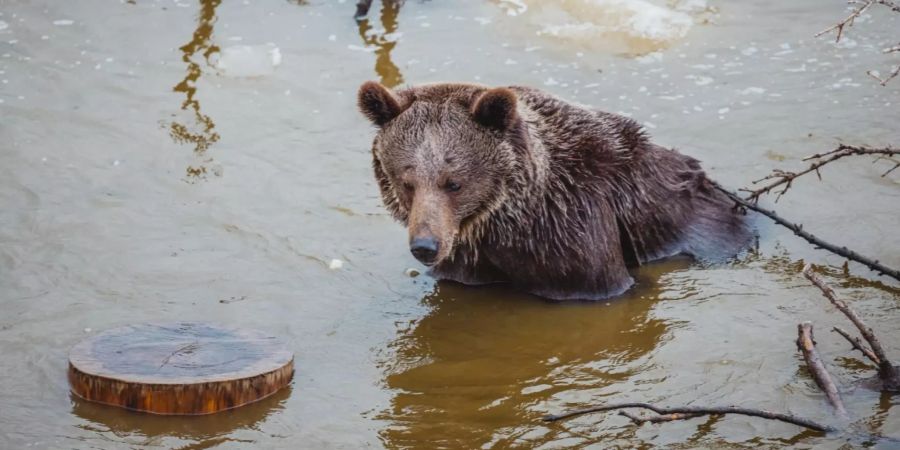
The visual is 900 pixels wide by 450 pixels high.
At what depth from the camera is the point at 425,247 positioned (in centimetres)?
631

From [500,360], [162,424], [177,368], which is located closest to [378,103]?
[500,360]

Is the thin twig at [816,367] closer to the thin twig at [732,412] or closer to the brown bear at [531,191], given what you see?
the thin twig at [732,412]

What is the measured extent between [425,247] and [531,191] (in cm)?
110

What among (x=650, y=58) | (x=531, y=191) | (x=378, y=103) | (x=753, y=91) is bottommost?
(x=531, y=191)

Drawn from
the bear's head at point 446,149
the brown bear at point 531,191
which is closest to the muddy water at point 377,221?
the brown bear at point 531,191

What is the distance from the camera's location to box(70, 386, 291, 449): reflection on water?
5328 mm

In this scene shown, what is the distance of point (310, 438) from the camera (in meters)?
5.48

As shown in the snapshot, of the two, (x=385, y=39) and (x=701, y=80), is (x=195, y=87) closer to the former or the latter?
(x=385, y=39)

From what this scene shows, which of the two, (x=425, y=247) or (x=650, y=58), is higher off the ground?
(x=650, y=58)

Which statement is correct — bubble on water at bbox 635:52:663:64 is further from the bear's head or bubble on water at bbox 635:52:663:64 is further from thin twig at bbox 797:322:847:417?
thin twig at bbox 797:322:847:417

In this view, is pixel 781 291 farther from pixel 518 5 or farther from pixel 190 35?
pixel 190 35

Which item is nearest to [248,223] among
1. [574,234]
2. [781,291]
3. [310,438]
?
[574,234]

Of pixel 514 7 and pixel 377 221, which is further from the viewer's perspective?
pixel 514 7

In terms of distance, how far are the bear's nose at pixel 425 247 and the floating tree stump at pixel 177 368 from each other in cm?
95
